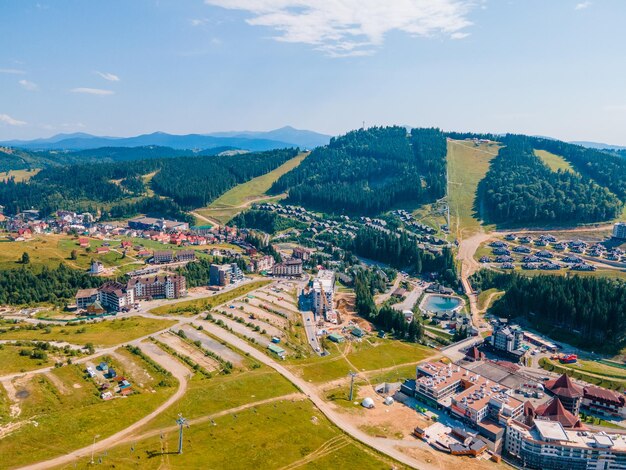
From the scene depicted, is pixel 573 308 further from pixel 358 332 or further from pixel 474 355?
pixel 358 332

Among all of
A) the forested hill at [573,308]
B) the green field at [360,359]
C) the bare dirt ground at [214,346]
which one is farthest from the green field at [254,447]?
the forested hill at [573,308]

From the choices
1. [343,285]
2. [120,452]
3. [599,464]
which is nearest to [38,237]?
[343,285]

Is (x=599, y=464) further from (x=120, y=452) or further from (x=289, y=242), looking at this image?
(x=289, y=242)

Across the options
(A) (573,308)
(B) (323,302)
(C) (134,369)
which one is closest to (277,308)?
(B) (323,302)

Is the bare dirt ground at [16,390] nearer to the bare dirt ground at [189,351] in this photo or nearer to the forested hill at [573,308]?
the bare dirt ground at [189,351]

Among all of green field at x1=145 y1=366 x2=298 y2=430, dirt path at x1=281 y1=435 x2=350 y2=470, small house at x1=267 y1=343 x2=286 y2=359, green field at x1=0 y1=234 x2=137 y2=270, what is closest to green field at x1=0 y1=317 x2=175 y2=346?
green field at x1=145 y1=366 x2=298 y2=430

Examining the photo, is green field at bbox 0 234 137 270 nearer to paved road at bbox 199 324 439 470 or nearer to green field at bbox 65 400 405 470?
paved road at bbox 199 324 439 470
